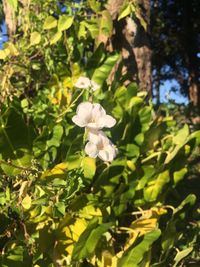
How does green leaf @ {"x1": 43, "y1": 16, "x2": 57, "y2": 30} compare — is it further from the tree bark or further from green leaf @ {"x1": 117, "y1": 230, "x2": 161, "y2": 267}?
green leaf @ {"x1": 117, "y1": 230, "x2": 161, "y2": 267}

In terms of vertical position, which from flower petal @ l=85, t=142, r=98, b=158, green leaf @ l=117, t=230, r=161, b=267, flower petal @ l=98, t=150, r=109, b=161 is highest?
flower petal @ l=85, t=142, r=98, b=158

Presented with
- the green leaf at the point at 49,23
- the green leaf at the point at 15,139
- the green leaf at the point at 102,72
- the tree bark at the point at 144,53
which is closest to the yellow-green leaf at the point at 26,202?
the green leaf at the point at 15,139

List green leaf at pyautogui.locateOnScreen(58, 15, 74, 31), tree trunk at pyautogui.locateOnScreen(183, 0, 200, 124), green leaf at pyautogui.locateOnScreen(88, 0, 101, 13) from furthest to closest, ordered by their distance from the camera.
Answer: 1. tree trunk at pyautogui.locateOnScreen(183, 0, 200, 124)
2. green leaf at pyautogui.locateOnScreen(88, 0, 101, 13)
3. green leaf at pyautogui.locateOnScreen(58, 15, 74, 31)

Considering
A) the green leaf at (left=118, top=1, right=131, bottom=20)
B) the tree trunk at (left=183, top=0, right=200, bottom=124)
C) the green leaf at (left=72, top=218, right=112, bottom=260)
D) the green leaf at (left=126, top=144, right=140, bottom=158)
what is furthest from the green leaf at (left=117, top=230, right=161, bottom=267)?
the tree trunk at (left=183, top=0, right=200, bottom=124)

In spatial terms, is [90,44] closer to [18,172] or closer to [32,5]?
[32,5]

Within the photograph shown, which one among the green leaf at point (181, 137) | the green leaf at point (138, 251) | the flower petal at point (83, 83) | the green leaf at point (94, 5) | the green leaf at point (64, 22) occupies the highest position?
the green leaf at point (94, 5)

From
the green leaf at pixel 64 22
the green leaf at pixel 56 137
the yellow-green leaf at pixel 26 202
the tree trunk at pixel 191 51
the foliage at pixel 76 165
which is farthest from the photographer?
the tree trunk at pixel 191 51

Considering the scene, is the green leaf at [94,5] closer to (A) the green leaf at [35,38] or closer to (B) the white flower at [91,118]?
(A) the green leaf at [35,38]
